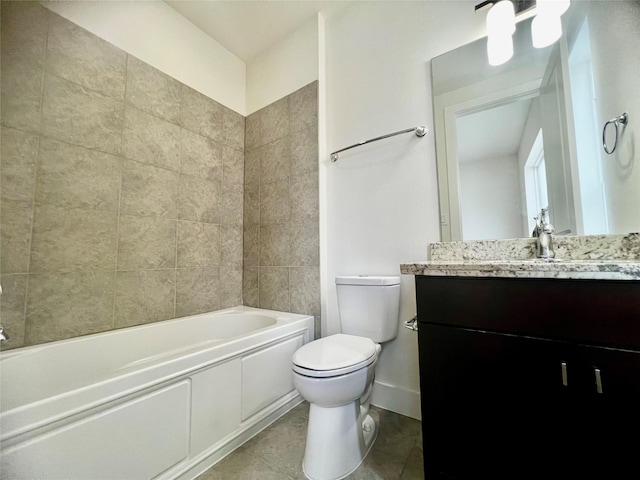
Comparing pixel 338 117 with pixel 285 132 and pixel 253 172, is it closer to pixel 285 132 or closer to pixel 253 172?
pixel 285 132

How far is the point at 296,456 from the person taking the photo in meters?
1.21

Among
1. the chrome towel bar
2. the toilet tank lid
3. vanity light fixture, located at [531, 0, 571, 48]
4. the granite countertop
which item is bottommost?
the toilet tank lid

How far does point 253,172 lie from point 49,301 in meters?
1.54

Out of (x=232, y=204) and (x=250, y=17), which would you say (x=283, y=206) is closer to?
(x=232, y=204)

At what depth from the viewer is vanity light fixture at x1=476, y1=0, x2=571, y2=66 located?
1.18m

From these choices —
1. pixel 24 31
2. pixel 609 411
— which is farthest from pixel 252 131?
pixel 609 411

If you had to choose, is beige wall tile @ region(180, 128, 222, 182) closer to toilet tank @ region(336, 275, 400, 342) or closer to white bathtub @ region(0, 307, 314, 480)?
white bathtub @ region(0, 307, 314, 480)

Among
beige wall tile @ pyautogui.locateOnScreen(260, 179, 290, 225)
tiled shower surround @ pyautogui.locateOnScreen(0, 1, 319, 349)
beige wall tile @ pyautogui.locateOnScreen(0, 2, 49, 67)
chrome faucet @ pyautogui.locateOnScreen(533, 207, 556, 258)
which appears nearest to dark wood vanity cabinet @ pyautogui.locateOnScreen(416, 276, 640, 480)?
chrome faucet @ pyautogui.locateOnScreen(533, 207, 556, 258)

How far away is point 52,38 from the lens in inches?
54.7

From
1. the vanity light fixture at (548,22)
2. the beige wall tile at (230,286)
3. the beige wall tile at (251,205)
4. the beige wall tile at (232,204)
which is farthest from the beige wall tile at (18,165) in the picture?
the vanity light fixture at (548,22)

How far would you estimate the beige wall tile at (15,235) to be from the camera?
47.8 inches

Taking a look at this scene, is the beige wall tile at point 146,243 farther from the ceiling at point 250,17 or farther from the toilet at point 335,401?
the ceiling at point 250,17

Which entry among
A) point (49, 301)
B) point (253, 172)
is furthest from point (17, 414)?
point (253, 172)

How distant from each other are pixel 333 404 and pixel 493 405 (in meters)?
0.58
